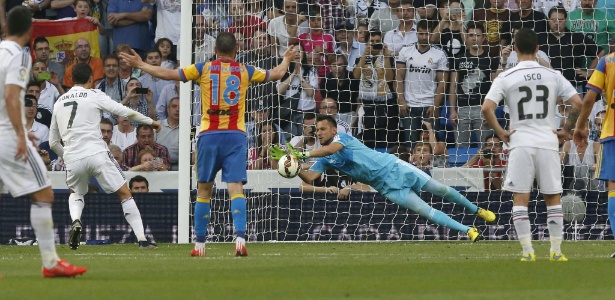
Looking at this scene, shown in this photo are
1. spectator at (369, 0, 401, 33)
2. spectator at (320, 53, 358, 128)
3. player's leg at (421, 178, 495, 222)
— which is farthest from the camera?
spectator at (369, 0, 401, 33)

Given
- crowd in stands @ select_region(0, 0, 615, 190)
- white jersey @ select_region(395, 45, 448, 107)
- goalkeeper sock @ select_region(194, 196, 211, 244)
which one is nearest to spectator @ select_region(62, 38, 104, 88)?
crowd in stands @ select_region(0, 0, 615, 190)

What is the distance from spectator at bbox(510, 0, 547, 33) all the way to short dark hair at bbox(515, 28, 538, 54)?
8.76 m

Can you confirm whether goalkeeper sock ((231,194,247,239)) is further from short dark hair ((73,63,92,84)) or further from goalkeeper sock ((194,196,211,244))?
short dark hair ((73,63,92,84))

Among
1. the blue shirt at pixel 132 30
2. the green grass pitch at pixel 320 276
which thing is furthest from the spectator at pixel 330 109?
the green grass pitch at pixel 320 276

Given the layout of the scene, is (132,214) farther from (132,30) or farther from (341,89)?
(132,30)

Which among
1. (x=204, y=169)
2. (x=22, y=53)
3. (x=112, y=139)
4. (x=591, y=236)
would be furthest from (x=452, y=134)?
(x=22, y=53)

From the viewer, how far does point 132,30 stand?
74.5 feet

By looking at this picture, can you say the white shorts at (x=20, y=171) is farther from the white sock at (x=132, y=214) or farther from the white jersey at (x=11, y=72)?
the white sock at (x=132, y=214)

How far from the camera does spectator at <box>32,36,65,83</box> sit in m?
22.3

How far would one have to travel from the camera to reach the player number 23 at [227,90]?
44.4ft

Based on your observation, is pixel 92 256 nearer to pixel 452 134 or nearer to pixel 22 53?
pixel 22 53

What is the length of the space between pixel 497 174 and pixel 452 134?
1422 millimetres

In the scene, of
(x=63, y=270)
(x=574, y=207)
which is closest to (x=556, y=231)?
(x=63, y=270)

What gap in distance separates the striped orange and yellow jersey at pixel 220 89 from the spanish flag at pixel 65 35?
9.57 metres
